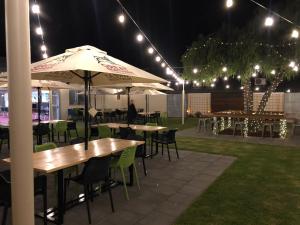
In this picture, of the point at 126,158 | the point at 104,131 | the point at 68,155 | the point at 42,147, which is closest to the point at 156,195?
the point at 126,158

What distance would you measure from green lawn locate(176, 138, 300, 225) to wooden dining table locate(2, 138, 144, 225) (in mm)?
1467

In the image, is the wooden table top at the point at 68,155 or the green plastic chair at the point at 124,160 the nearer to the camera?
the wooden table top at the point at 68,155

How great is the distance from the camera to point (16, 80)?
1.48 m

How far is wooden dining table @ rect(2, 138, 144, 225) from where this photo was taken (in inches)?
118

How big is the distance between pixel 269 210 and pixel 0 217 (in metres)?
3.59

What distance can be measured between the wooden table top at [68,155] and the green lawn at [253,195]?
57.3 inches

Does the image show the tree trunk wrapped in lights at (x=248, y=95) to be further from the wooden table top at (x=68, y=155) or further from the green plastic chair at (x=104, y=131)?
the wooden table top at (x=68, y=155)

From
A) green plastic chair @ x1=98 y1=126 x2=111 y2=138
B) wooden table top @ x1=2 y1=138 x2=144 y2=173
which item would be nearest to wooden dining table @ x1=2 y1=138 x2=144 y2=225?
wooden table top @ x1=2 y1=138 x2=144 y2=173

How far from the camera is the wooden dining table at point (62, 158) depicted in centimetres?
300

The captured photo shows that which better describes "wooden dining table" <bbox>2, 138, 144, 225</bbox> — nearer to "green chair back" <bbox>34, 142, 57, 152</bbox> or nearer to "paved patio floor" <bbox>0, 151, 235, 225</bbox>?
"green chair back" <bbox>34, 142, 57, 152</bbox>

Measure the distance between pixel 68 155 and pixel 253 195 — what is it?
9.56 ft

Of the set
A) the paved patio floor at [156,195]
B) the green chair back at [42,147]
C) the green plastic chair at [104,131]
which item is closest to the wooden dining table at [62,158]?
the green chair back at [42,147]

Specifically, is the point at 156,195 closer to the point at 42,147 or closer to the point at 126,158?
the point at 126,158

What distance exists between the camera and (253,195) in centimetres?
412
